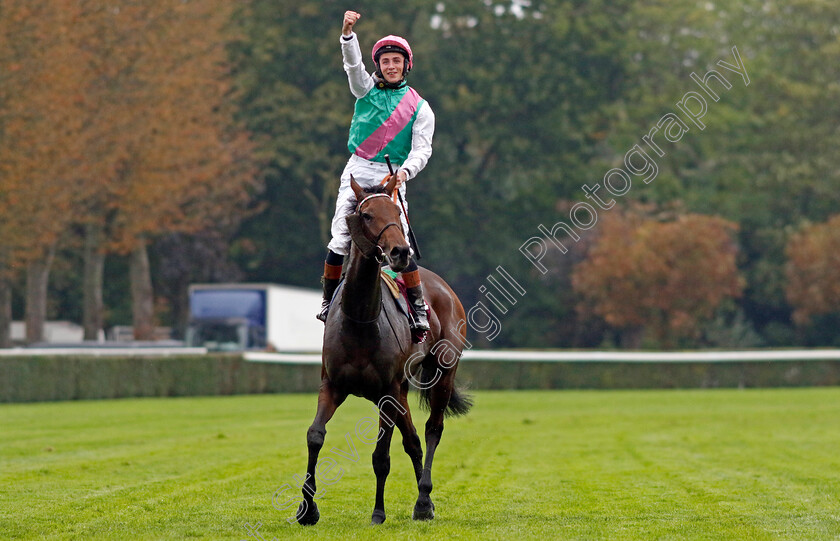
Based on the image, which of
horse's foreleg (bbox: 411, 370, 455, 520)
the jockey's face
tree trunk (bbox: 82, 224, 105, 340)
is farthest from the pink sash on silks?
tree trunk (bbox: 82, 224, 105, 340)

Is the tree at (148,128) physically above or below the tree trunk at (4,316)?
above

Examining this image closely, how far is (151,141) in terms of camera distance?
3909 centimetres

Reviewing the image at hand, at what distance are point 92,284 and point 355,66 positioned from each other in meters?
33.8

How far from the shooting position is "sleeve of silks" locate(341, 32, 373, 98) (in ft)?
26.7

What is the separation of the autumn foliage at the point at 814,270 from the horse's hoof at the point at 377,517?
40.1m

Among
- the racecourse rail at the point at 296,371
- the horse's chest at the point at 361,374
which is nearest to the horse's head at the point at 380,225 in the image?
the horse's chest at the point at 361,374

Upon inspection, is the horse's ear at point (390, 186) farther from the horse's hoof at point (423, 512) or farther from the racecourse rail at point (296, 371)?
the racecourse rail at point (296, 371)

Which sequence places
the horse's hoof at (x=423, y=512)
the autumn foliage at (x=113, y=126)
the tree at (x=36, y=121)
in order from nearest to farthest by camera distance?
the horse's hoof at (x=423, y=512), the tree at (x=36, y=121), the autumn foliage at (x=113, y=126)

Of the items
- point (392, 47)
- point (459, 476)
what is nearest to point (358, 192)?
point (392, 47)

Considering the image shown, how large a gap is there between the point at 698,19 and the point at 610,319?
1697 centimetres

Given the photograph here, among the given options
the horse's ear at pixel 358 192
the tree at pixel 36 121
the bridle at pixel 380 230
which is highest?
the tree at pixel 36 121

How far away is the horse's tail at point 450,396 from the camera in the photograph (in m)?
9.51

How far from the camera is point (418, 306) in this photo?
338 inches

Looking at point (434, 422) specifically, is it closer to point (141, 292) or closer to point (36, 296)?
point (36, 296)
